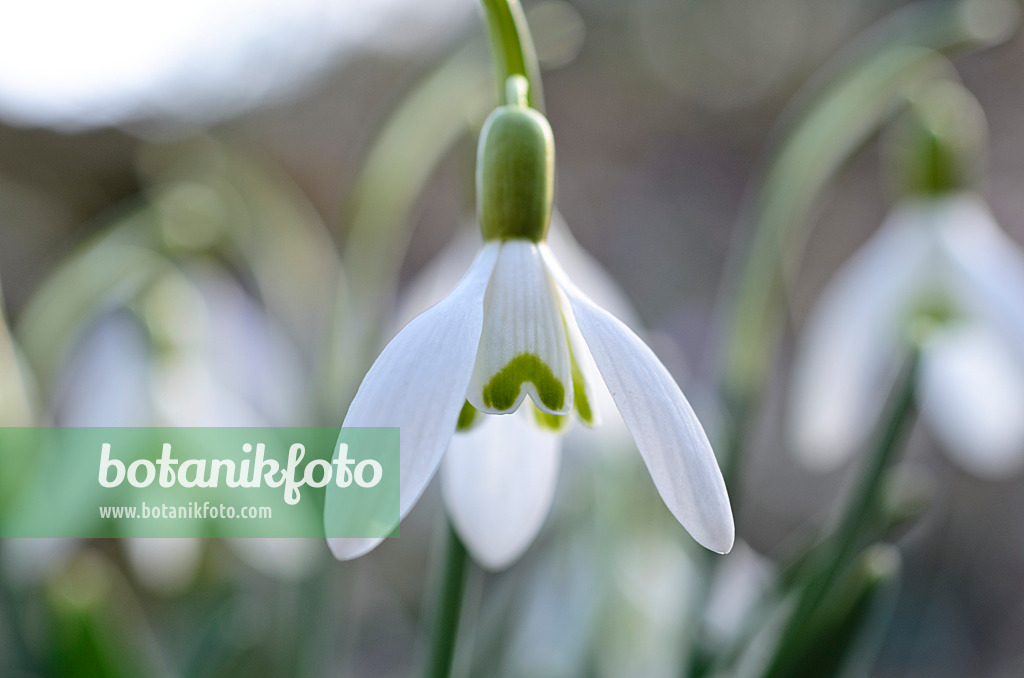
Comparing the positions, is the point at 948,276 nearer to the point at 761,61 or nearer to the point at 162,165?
the point at 162,165

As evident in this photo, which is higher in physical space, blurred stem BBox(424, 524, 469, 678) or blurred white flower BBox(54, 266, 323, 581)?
blurred white flower BBox(54, 266, 323, 581)

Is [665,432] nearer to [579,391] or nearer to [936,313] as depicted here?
[579,391]

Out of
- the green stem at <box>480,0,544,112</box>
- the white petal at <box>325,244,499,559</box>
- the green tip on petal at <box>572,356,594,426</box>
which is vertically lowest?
the white petal at <box>325,244,499,559</box>

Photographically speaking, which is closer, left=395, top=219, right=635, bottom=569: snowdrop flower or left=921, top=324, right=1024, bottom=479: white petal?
left=395, top=219, right=635, bottom=569: snowdrop flower

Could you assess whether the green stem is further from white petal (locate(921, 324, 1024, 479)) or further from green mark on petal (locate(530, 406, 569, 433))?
white petal (locate(921, 324, 1024, 479))

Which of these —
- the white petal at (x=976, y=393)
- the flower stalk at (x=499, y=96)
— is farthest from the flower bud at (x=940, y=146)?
the flower stalk at (x=499, y=96)

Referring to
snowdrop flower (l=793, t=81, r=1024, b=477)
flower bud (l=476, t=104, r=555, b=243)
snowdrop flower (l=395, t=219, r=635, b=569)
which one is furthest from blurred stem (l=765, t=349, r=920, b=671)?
flower bud (l=476, t=104, r=555, b=243)

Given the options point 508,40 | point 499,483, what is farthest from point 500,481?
point 508,40

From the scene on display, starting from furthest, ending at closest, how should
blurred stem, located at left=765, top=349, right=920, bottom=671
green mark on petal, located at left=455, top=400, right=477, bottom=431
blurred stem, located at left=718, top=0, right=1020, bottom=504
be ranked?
blurred stem, located at left=718, top=0, right=1020, bottom=504 < blurred stem, located at left=765, top=349, right=920, bottom=671 < green mark on petal, located at left=455, top=400, right=477, bottom=431
